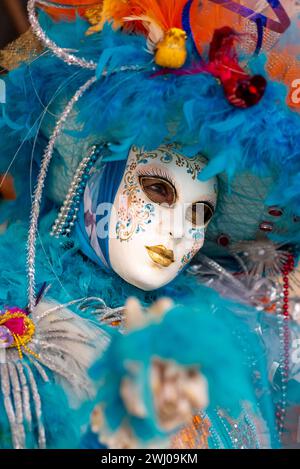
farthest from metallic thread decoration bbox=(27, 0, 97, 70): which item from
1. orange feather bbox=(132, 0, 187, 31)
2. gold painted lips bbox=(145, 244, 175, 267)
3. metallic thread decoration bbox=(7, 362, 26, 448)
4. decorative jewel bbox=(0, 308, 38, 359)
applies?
metallic thread decoration bbox=(7, 362, 26, 448)

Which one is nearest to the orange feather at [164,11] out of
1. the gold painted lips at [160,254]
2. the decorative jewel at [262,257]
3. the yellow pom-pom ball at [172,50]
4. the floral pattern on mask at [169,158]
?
the yellow pom-pom ball at [172,50]

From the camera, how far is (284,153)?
48.5 inches

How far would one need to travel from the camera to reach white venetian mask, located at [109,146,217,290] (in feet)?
4.37

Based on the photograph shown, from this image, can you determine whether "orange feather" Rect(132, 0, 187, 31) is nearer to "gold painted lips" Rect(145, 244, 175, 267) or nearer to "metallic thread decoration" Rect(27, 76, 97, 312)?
"metallic thread decoration" Rect(27, 76, 97, 312)

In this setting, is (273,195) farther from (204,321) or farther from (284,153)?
(204,321)

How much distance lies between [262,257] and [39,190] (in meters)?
0.59

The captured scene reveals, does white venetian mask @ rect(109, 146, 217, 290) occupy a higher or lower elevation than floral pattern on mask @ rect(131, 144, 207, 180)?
lower

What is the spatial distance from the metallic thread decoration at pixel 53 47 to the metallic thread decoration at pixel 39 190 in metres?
0.03

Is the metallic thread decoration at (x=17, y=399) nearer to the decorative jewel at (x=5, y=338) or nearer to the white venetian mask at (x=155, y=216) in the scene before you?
the decorative jewel at (x=5, y=338)

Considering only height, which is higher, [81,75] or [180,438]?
[81,75]

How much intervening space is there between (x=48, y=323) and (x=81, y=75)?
0.53 metres

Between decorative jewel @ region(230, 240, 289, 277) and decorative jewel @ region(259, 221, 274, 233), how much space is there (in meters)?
0.05

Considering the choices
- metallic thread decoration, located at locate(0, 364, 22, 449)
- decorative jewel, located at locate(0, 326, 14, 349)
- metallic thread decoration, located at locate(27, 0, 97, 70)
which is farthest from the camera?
metallic thread decoration, located at locate(27, 0, 97, 70)
